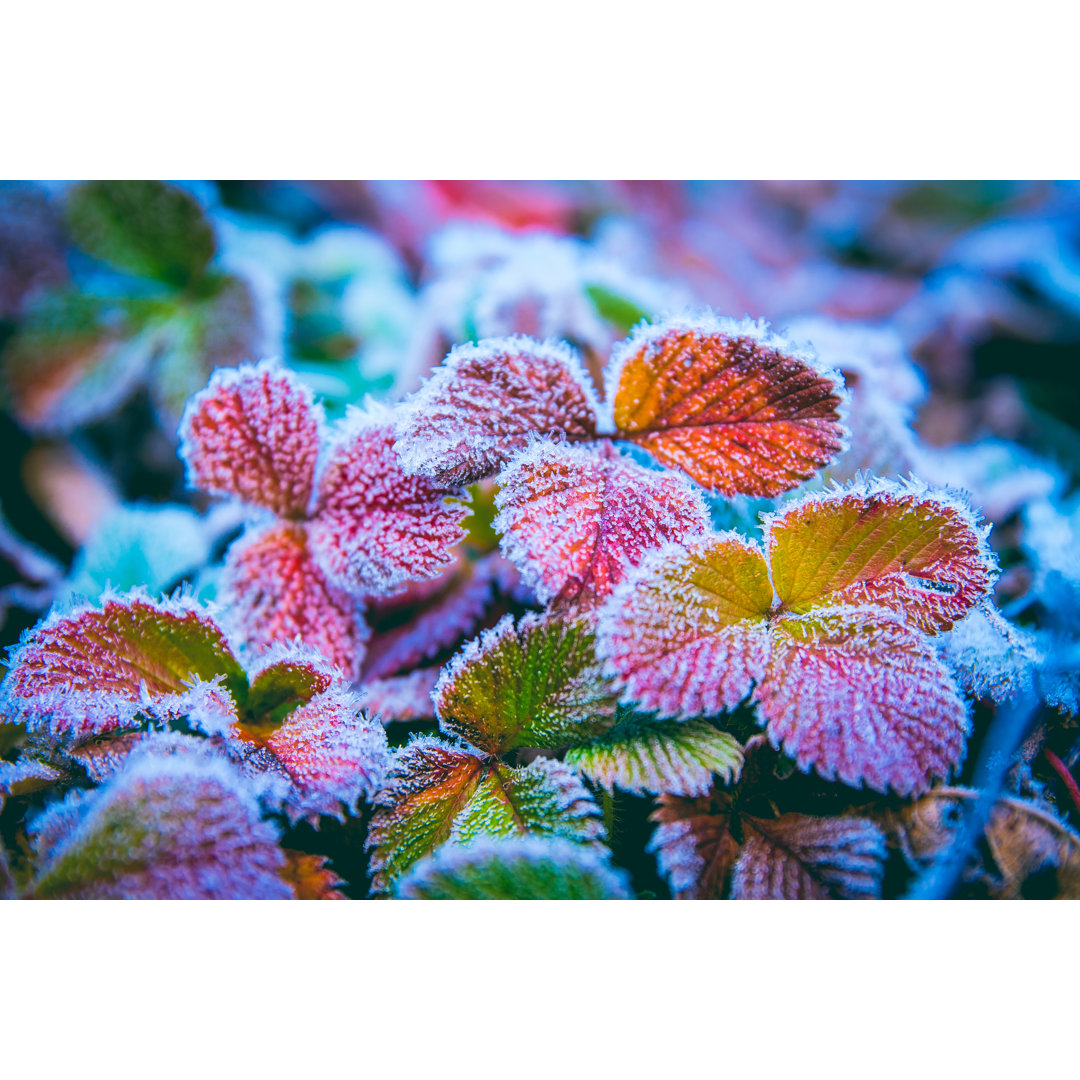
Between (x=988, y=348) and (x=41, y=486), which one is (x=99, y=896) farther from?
(x=988, y=348)

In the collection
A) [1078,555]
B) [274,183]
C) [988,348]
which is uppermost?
[274,183]

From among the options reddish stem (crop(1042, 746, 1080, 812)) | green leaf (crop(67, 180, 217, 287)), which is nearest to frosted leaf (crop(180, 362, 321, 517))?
green leaf (crop(67, 180, 217, 287))

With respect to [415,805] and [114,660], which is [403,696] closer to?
[415,805]

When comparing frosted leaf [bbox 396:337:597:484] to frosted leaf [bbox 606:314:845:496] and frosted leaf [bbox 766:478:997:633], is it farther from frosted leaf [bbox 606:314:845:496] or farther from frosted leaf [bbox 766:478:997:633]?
frosted leaf [bbox 766:478:997:633]

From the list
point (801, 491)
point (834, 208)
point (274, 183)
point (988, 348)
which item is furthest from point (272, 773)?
point (834, 208)

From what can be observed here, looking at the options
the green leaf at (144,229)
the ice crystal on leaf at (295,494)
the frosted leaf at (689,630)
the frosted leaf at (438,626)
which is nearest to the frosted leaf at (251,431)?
the ice crystal on leaf at (295,494)

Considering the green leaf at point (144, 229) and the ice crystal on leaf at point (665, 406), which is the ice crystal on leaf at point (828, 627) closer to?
the ice crystal on leaf at point (665, 406)
